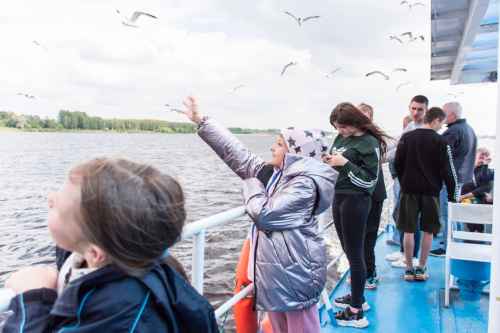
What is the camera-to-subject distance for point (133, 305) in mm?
686

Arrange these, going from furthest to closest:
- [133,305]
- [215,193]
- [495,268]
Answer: [215,193]
[495,268]
[133,305]

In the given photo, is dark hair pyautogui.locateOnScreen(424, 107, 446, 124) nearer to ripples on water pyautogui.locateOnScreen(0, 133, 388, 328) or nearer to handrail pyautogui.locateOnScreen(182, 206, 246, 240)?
ripples on water pyautogui.locateOnScreen(0, 133, 388, 328)

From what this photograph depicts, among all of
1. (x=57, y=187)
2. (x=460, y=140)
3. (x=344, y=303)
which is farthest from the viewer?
(x=57, y=187)

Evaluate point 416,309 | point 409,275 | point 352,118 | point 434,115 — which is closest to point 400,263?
point 409,275

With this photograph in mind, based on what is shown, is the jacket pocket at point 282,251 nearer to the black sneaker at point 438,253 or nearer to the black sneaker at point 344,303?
the black sneaker at point 344,303

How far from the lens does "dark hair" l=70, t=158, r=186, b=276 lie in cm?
Result: 70

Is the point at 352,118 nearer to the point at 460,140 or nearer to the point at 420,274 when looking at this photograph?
the point at 420,274

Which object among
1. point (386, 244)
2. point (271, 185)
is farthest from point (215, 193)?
point (271, 185)

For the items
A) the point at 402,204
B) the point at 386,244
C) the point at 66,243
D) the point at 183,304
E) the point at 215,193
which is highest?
the point at 66,243

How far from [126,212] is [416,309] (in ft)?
8.35

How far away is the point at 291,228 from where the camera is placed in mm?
1634

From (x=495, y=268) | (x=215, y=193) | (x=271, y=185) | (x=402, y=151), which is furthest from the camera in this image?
(x=215, y=193)

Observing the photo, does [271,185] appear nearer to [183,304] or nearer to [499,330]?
[499,330]

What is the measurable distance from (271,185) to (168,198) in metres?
1.02
